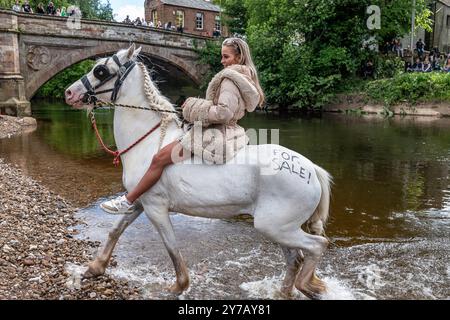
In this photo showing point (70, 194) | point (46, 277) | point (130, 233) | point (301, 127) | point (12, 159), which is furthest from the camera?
point (301, 127)

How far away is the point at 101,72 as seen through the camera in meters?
4.98

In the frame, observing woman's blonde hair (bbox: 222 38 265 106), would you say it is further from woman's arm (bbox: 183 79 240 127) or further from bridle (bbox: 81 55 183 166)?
bridle (bbox: 81 55 183 166)

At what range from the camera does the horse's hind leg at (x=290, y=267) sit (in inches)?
198

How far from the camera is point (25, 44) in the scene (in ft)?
89.8

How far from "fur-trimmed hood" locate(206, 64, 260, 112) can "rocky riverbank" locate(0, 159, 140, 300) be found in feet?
7.72

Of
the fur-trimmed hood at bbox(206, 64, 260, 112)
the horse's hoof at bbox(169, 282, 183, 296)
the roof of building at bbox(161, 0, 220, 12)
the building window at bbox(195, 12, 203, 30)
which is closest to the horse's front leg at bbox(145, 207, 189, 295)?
the horse's hoof at bbox(169, 282, 183, 296)

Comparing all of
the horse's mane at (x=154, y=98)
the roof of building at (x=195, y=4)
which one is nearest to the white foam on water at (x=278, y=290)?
the horse's mane at (x=154, y=98)

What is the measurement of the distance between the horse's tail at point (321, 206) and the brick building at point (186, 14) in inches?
2190

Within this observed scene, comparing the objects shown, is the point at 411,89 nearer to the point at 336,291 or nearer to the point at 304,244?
the point at 336,291

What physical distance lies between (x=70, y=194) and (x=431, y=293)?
722cm

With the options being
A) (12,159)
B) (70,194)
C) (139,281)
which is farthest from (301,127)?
(139,281)

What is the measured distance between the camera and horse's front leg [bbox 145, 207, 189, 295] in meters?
4.92

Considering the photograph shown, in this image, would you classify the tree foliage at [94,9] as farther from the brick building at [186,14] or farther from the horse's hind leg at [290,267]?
the horse's hind leg at [290,267]
